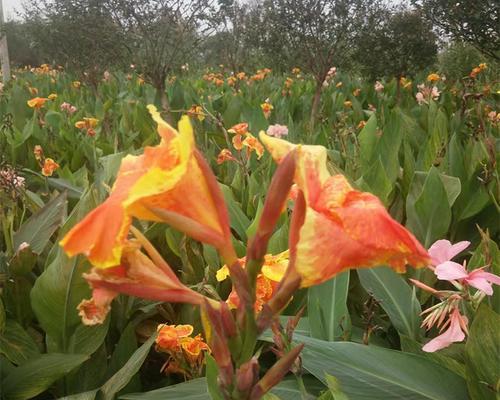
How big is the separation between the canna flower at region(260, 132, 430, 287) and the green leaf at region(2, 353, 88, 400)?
76 centimetres

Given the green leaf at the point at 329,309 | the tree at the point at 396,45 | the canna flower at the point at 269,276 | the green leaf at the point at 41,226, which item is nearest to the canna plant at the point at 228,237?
the canna flower at the point at 269,276

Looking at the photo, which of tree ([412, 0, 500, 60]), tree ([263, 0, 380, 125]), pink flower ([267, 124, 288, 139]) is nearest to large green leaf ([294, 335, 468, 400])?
pink flower ([267, 124, 288, 139])

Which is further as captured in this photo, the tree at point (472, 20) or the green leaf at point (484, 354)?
the tree at point (472, 20)

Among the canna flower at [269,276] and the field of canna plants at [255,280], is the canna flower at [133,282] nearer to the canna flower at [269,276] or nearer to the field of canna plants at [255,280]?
the field of canna plants at [255,280]

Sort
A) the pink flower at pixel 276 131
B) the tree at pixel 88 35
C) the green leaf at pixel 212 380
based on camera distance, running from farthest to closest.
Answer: the tree at pixel 88 35
the pink flower at pixel 276 131
the green leaf at pixel 212 380

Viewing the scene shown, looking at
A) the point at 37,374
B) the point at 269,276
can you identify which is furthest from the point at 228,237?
the point at 37,374

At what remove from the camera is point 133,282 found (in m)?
0.54

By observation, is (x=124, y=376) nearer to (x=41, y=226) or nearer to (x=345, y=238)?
(x=41, y=226)

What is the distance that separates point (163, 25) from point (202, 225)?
17.0 ft

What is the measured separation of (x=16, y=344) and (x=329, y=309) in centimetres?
64

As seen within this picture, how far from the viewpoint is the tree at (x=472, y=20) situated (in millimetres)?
5348

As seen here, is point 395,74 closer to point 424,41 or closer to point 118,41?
point 424,41

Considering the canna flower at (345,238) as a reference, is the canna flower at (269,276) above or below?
below

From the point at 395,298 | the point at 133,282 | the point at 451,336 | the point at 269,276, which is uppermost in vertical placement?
the point at 133,282
